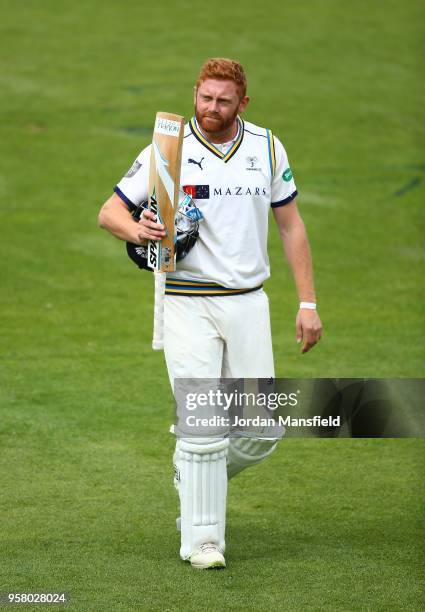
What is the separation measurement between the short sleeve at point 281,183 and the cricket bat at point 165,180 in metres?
0.55

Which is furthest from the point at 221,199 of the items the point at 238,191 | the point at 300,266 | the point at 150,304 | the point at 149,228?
the point at 150,304

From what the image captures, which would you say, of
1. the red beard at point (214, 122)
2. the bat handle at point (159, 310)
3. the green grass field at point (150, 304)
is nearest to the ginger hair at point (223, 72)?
the red beard at point (214, 122)

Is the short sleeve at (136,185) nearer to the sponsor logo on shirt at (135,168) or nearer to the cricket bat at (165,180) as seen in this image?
the sponsor logo on shirt at (135,168)

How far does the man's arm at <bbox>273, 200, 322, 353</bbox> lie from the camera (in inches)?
213

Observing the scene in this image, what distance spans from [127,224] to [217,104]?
2.08 feet

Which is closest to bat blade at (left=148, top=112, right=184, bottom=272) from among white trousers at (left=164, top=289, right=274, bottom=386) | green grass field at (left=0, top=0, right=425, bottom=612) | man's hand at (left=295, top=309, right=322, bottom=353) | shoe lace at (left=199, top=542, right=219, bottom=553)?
white trousers at (left=164, top=289, right=274, bottom=386)

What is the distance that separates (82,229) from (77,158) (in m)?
2.22

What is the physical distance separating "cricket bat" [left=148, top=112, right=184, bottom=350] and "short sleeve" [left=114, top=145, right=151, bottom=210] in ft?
0.52

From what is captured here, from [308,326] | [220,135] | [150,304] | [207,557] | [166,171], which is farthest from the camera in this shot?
[150,304]

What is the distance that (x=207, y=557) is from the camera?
5.12 meters

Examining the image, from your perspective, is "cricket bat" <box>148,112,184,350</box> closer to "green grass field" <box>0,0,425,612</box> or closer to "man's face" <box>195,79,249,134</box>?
"man's face" <box>195,79,249,134</box>

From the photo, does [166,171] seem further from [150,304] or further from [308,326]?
[150,304]

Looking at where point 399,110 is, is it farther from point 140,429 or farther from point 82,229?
point 140,429

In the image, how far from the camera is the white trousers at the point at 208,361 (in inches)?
204
